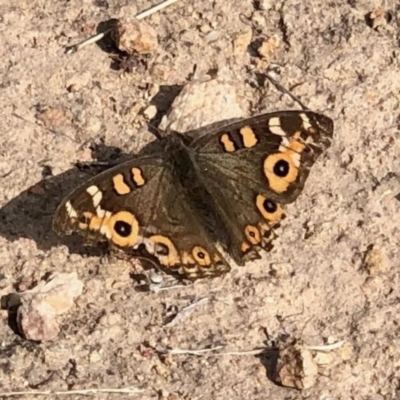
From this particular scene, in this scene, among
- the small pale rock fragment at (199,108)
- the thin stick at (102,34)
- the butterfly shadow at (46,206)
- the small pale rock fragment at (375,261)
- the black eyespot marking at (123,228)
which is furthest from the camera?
the thin stick at (102,34)

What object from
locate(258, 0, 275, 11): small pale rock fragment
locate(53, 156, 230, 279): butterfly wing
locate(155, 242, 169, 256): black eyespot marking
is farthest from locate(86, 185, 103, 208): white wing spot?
locate(258, 0, 275, 11): small pale rock fragment

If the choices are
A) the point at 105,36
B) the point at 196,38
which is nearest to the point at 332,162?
the point at 196,38

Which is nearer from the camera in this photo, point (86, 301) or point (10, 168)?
point (86, 301)

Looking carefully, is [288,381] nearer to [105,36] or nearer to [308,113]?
[308,113]

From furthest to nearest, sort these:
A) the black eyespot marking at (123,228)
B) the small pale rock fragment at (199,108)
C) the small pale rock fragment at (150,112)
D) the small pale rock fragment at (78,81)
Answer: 1. the small pale rock fragment at (78,81)
2. the small pale rock fragment at (150,112)
3. the small pale rock fragment at (199,108)
4. the black eyespot marking at (123,228)

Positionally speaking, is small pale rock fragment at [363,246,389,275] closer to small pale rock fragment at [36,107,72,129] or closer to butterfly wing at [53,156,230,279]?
butterfly wing at [53,156,230,279]

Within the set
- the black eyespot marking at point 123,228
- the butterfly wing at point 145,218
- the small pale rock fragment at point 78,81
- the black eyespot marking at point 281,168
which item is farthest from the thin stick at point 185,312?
the small pale rock fragment at point 78,81

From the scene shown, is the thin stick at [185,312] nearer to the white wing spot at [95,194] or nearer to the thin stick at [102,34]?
the white wing spot at [95,194]
